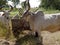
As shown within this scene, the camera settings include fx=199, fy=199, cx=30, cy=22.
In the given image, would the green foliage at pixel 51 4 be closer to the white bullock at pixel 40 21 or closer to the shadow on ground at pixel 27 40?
the white bullock at pixel 40 21

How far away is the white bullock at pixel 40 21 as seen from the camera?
670cm

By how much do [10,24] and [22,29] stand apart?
501mm

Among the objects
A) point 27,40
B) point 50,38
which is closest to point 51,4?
point 50,38

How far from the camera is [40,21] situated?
6.74 metres

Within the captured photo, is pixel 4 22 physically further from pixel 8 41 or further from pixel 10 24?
pixel 8 41

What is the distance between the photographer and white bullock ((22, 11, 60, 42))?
22.0 feet

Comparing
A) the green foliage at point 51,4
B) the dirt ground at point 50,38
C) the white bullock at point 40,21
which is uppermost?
the white bullock at point 40,21

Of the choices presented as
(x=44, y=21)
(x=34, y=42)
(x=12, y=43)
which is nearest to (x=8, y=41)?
(x=12, y=43)

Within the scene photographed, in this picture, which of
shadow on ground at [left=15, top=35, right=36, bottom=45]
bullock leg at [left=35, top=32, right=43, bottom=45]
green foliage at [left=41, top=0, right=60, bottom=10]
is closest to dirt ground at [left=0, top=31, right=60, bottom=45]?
bullock leg at [left=35, top=32, right=43, bottom=45]

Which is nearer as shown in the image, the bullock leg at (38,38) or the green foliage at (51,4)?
the bullock leg at (38,38)

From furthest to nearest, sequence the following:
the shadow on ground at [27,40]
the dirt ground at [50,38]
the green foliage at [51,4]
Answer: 1. the green foliage at [51,4]
2. the dirt ground at [50,38]
3. the shadow on ground at [27,40]

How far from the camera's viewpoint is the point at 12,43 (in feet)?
21.9

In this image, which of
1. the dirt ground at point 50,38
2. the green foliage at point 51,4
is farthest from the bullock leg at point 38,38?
the green foliage at point 51,4

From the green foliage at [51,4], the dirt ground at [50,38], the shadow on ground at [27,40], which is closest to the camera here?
the shadow on ground at [27,40]
